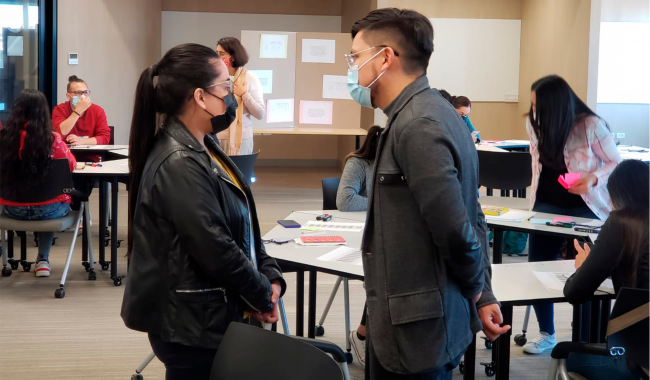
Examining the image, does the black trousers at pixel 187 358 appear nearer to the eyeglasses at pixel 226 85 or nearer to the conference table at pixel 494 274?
the eyeglasses at pixel 226 85

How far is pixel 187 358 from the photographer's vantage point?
5.62 ft

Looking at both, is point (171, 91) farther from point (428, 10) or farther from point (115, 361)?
point (428, 10)

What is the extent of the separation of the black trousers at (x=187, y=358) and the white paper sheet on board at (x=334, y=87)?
7.38 m

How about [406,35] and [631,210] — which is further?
[631,210]

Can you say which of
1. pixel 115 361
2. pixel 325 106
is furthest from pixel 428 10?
pixel 115 361

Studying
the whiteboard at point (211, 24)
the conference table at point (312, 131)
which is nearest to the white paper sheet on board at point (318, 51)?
the conference table at point (312, 131)

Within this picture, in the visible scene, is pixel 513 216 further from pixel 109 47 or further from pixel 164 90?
pixel 109 47

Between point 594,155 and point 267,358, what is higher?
point 594,155

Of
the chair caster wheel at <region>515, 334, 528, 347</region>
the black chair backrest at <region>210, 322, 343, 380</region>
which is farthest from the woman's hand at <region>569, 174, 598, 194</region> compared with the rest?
the black chair backrest at <region>210, 322, 343, 380</region>

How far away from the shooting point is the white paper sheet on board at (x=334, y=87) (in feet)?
29.2

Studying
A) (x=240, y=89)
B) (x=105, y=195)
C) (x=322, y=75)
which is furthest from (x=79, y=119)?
(x=322, y=75)

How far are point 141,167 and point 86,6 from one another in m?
7.42

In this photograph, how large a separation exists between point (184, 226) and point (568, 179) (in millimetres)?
2396

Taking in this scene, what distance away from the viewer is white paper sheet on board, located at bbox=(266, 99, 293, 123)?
8.77 m
